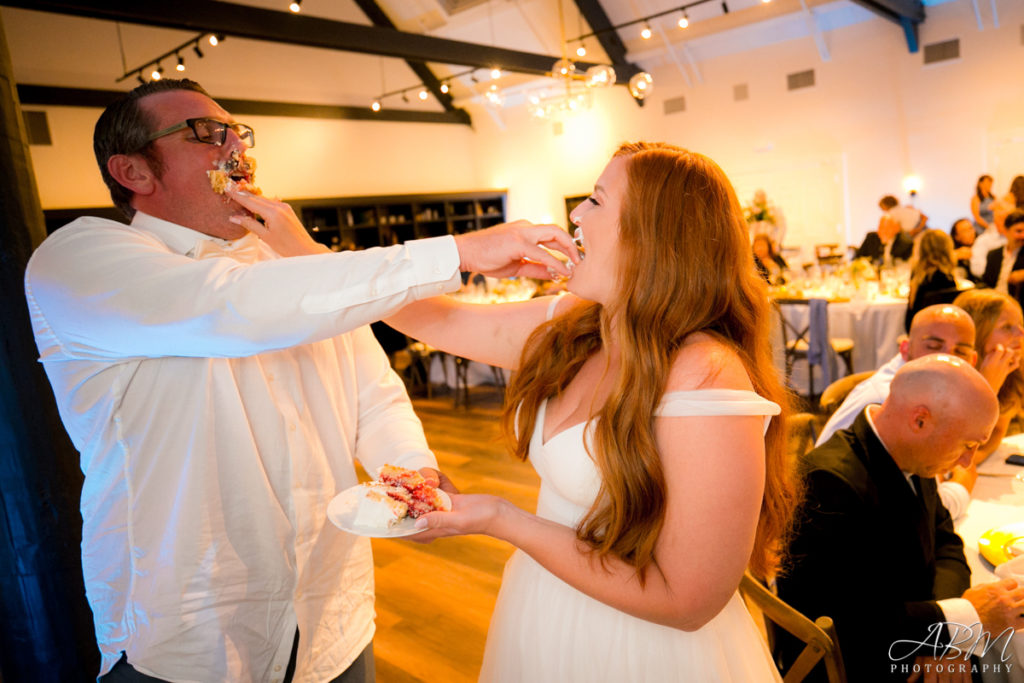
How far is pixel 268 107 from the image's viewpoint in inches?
444

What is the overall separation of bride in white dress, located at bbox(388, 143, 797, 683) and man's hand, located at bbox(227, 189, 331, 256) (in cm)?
63

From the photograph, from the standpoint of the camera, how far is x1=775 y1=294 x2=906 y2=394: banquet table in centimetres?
606

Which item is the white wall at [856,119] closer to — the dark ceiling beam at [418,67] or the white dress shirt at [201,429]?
the dark ceiling beam at [418,67]

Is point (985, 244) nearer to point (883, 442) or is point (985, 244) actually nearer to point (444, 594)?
point (883, 442)

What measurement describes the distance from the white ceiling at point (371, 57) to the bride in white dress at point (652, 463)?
339 inches

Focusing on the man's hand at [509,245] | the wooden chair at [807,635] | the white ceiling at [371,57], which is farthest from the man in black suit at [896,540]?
the white ceiling at [371,57]

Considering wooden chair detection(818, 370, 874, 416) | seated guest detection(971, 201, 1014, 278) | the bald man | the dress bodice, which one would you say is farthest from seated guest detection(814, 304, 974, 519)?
seated guest detection(971, 201, 1014, 278)

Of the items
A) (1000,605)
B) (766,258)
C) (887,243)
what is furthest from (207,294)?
(887,243)

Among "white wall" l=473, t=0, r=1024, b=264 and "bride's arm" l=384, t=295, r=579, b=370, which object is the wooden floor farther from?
"white wall" l=473, t=0, r=1024, b=264

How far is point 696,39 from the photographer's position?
37.2ft

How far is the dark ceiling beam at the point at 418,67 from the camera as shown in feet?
41.3

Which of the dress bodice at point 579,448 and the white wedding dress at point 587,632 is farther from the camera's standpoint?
the white wedding dress at point 587,632

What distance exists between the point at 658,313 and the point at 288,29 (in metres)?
8.06

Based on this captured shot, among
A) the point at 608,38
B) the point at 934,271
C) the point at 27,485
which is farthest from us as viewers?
the point at 608,38
